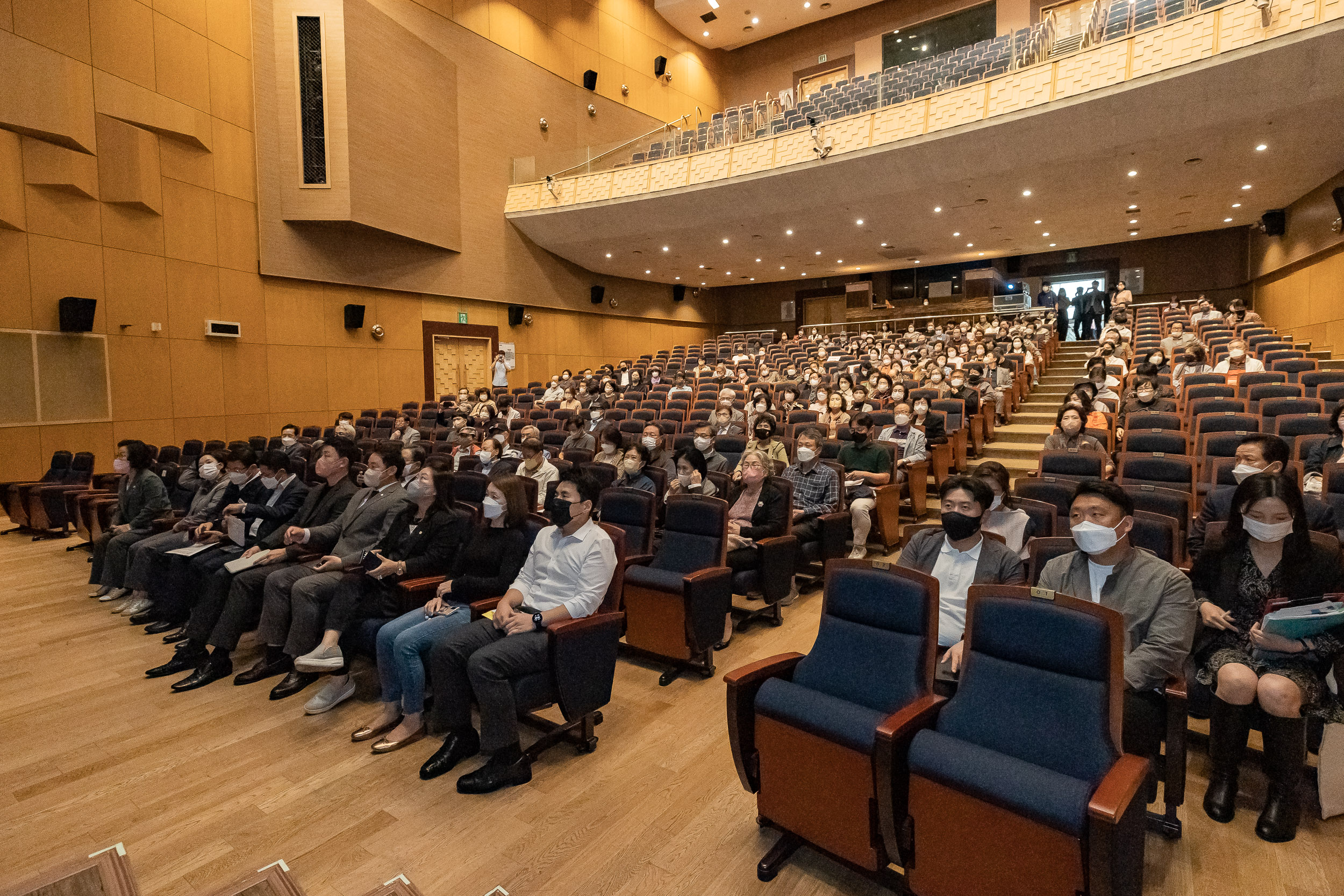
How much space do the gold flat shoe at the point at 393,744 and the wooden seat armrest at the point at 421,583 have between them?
0.54 metres

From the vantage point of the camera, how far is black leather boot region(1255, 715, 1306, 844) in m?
1.80

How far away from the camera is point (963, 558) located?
2232 millimetres

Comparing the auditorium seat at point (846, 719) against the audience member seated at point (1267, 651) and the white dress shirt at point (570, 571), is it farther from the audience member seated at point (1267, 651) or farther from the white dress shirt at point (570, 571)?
the audience member seated at point (1267, 651)

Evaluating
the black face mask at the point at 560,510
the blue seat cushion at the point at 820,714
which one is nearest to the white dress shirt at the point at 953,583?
the blue seat cushion at the point at 820,714

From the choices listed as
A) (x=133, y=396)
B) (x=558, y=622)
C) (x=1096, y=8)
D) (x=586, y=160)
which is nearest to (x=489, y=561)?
(x=558, y=622)

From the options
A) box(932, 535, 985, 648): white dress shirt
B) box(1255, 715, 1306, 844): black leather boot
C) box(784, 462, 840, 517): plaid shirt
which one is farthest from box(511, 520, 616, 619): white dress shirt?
box(1255, 715, 1306, 844): black leather boot

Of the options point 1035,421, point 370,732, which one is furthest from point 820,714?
point 1035,421

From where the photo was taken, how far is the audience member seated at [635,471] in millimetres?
4070

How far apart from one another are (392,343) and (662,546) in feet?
32.5

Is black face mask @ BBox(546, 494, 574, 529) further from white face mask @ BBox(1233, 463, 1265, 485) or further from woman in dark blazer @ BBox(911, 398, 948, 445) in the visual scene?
woman in dark blazer @ BBox(911, 398, 948, 445)

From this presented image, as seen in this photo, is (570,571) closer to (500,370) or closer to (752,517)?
(752,517)

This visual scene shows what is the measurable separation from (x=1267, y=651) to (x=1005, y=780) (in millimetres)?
1184

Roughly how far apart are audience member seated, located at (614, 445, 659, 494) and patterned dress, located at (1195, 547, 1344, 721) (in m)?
2.69

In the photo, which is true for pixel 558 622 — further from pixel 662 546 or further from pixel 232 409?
pixel 232 409
